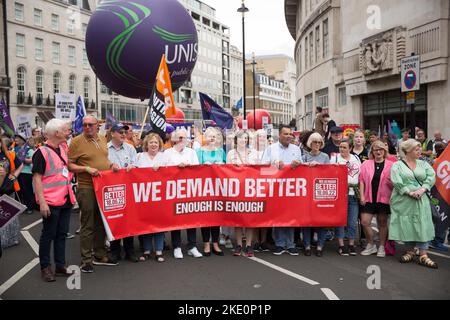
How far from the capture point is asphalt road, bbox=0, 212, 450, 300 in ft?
16.8

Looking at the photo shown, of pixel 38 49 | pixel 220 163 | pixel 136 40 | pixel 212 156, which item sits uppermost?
pixel 38 49

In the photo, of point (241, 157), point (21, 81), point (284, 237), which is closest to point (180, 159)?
point (241, 157)

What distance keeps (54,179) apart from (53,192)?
0.16 meters

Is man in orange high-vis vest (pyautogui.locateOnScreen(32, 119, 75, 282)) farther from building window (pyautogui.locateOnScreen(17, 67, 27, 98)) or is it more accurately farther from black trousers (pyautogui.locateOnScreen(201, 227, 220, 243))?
building window (pyautogui.locateOnScreen(17, 67, 27, 98))

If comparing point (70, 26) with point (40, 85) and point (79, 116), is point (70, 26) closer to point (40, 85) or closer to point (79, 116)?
point (40, 85)

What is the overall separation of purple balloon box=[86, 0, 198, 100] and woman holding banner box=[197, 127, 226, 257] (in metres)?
2.44

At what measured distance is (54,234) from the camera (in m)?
5.80

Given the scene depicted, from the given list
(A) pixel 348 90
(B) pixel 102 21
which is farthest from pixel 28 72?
(B) pixel 102 21

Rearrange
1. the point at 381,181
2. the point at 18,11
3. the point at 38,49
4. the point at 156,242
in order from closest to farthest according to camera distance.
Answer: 1. the point at 156,242
2. the point at 381,181
3. the point at 18,11
4. the point at 38,49

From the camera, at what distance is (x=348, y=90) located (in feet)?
83.4

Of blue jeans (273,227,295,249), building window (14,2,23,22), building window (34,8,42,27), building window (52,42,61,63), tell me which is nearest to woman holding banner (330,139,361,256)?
blue jeans (273,227,295,249)

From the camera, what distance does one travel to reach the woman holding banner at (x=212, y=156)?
7.08m

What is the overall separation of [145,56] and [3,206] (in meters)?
4.12

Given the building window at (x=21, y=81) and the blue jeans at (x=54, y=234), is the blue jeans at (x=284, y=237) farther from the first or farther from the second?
the building window at (x=21, y=81)
